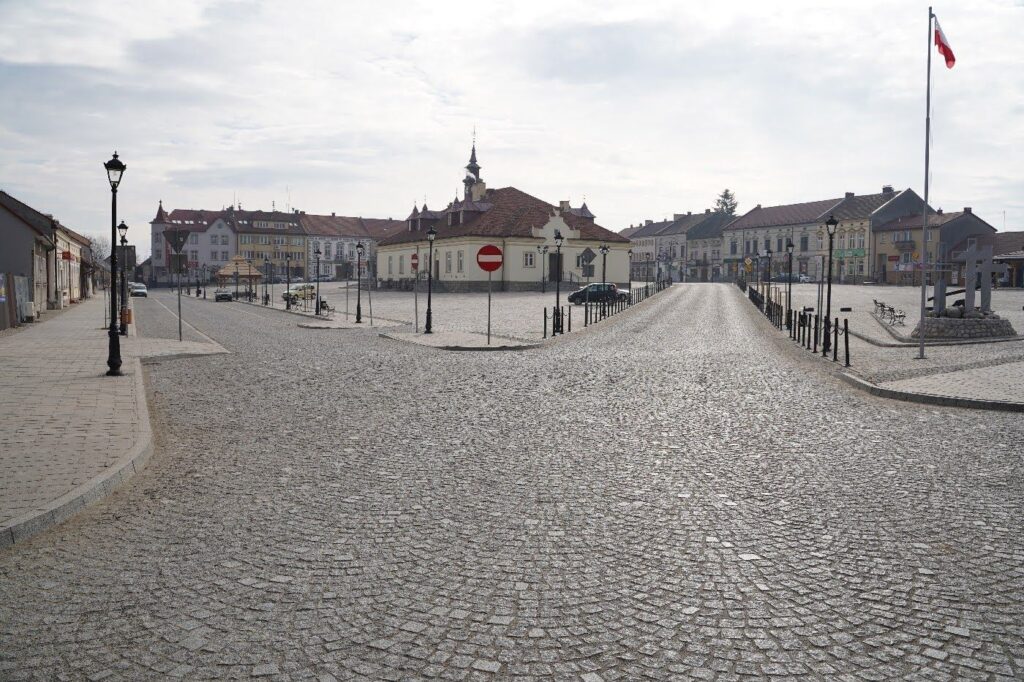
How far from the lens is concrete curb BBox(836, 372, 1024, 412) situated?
1252 centimetres

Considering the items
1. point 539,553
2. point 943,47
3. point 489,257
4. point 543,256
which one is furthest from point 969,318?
point 543,256

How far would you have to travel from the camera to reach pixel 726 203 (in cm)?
15688

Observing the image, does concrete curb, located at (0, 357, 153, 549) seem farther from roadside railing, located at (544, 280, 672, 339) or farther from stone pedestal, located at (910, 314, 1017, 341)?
stone pedestal, located at (910, 314, 1017, 341)

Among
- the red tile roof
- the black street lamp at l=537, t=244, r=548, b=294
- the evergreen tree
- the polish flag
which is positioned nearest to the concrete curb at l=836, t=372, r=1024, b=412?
the polish flag

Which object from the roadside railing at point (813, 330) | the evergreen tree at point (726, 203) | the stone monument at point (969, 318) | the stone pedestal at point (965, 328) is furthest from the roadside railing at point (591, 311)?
the evergreen tree at point (726, 203)

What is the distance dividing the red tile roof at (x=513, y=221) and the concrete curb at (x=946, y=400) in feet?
201

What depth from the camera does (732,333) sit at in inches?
1180

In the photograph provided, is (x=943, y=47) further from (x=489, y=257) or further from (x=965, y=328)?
(x=489, y=257)

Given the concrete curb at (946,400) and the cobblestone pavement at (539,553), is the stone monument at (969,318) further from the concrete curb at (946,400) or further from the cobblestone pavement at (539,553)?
the cobblestone pavement at (539,553)

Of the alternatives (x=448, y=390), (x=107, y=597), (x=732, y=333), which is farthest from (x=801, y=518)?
(x=732, y=333)

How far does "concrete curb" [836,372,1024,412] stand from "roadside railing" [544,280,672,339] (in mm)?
12480

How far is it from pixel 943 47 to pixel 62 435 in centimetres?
1998

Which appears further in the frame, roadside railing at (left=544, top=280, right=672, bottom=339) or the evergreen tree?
the evergreen tree

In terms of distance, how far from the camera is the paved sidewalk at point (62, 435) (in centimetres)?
669
